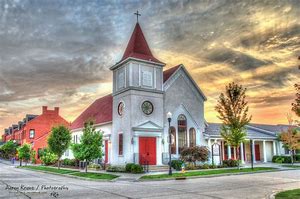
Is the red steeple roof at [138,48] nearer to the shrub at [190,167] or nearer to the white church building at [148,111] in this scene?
the white church building at [148,111]

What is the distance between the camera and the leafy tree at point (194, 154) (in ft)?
105

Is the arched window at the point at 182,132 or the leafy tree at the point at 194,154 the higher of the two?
the arched window at the point at 182,132

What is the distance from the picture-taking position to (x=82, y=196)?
14.1 meters

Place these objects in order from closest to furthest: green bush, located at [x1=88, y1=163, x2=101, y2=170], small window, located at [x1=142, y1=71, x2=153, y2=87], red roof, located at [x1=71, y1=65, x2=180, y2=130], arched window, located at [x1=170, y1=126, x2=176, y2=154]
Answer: small window, located at [x1=142, y1=71, x2=153, y2=87], arched window, located at [x1=170, y1=126, x2=176, y2=154], green bush, located at [x1=88, y1=163, x2=101, y2=170], red roof, located at [x1=71, y1=65, x2=180, y2=130]

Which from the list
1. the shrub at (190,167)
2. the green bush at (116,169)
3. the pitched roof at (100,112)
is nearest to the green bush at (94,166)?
the green bush at (116,169)

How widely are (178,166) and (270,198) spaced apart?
59.0 ft

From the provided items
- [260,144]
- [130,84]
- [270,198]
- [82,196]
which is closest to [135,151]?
[130,84]

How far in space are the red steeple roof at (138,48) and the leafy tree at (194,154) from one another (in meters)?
10.4

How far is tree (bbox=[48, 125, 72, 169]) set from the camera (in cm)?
3838

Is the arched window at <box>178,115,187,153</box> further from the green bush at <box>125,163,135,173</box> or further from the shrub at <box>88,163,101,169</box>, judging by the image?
the shrub at <box>88,163,101,169</box>

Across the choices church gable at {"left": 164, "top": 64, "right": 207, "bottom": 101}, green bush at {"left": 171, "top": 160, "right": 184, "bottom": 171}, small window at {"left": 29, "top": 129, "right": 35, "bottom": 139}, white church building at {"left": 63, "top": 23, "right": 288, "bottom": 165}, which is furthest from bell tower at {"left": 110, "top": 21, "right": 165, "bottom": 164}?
small window at {"left": 29, "top": 129, "right": 35, "bottom": 139}

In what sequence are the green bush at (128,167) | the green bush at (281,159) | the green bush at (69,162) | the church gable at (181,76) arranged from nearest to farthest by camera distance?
the green bush at (128,167) < the church gable at (181,76) < the green bush at (69,162) < the green bush at (281,159)

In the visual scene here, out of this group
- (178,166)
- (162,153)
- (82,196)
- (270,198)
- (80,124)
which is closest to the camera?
(270,198)

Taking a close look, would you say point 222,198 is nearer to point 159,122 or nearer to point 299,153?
point 159,122
